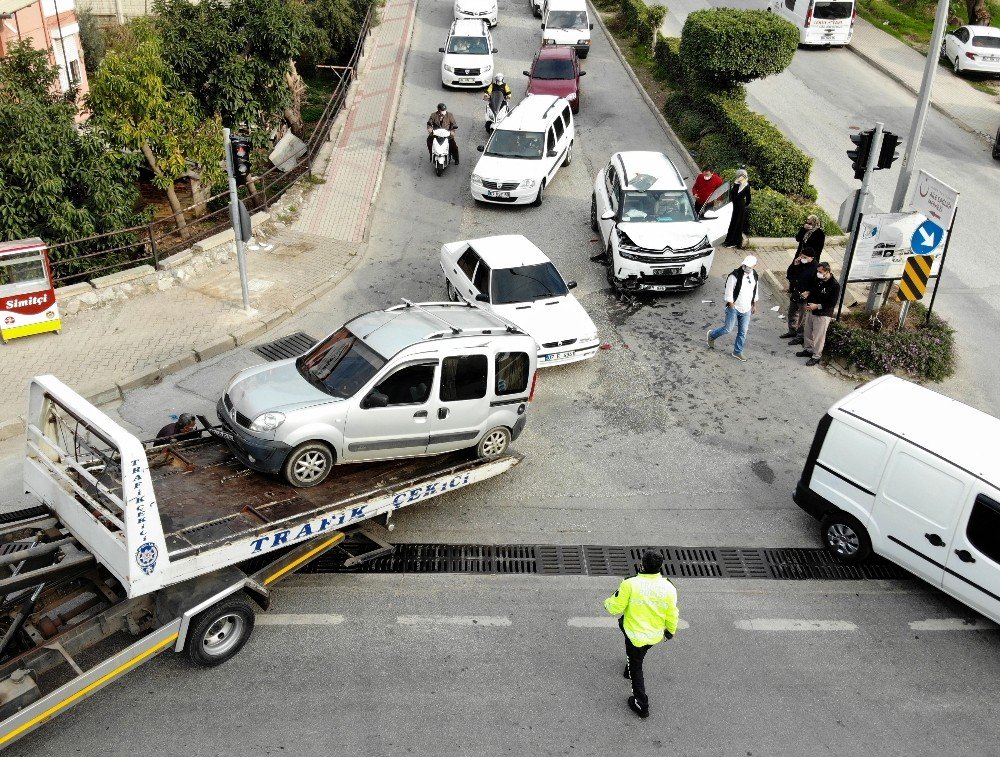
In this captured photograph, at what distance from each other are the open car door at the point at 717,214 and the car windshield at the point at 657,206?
29cm

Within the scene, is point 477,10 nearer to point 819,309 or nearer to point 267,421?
point 819,309

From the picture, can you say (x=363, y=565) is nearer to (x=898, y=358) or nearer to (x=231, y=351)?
(x=231, y=351)

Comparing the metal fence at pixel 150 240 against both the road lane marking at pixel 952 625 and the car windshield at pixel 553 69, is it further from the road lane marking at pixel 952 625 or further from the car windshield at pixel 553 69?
the road lane marking at pixel 952 625

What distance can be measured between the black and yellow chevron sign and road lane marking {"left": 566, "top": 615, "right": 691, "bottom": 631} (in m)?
7.43

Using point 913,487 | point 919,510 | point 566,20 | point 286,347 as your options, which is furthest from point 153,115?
point 566,20

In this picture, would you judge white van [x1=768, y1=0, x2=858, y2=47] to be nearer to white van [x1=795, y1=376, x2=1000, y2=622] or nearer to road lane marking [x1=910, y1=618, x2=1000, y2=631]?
white van [x1=795, y1=376, x2=1000, y2=622]

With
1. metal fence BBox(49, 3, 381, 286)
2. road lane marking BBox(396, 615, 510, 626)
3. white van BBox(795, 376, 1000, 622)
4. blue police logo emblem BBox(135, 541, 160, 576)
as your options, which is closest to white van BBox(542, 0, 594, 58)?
metal fence BBox(49, 3, 381, 286)

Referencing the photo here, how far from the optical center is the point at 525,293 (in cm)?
1468

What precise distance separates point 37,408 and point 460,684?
4498mm

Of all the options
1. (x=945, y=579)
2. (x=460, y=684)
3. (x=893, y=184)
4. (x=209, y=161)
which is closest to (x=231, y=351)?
(x=209, y=161)

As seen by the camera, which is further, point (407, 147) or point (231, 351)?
point (407, 147)

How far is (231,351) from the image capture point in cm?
1446

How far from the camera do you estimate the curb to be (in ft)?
74.8

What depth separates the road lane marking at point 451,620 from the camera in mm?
9422
